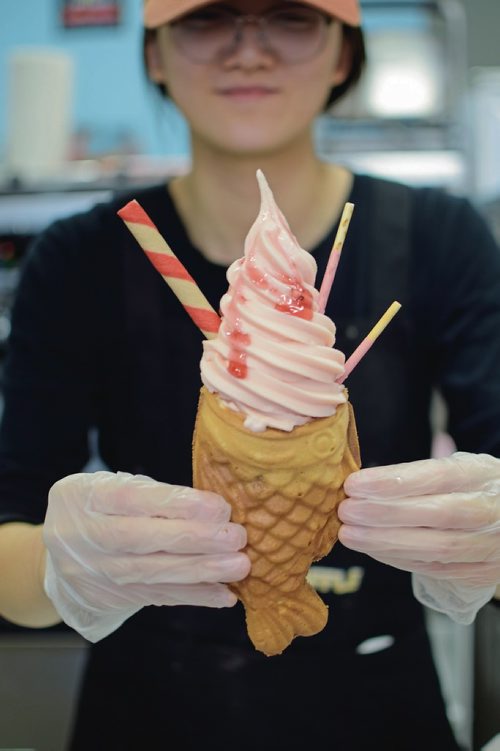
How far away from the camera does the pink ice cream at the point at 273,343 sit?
90 centimetres

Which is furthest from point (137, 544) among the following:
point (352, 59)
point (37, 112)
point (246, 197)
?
point (37, 112)

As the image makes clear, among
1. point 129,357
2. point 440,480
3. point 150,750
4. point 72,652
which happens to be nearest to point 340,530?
point 440,480

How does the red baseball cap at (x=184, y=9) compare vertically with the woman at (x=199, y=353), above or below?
above

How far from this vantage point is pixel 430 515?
0.99 meters

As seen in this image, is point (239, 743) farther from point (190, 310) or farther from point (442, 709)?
point (190, 310)

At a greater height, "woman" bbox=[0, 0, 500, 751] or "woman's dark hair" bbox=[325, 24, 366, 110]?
"woman's dark hair" bbox=[325, 24, 366, 110]

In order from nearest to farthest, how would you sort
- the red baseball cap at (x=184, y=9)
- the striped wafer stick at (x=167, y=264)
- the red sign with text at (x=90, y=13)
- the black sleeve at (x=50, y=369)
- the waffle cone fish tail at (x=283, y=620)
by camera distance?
the striped wafer stick at (x=167, y=264)
the waffle cone fish tail at (x=283, y=620)
the red baseball cap at (x=184, y=9)
the black sleeve at (x=50, y=369)
the red sign with text at (x=90, y=13)

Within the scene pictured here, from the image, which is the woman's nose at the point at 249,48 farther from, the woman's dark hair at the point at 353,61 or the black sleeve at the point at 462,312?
the black sleeve at the point at 462,312

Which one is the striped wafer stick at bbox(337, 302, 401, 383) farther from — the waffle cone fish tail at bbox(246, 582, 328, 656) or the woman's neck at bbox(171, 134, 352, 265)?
the woman's neck at bbox(171, 134, 352, 265)

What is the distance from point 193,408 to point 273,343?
45 cm

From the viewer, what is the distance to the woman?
51.8 inches

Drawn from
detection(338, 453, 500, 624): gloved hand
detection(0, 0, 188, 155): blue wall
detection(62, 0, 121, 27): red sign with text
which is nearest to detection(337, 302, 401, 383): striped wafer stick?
detection(338, 453, 500, 624): gloved hand

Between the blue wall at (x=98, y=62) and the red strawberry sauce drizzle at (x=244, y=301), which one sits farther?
the blue wall at (x=98, y=62)

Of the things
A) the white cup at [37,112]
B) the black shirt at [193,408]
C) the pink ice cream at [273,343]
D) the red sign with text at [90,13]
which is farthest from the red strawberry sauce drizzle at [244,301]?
the red sign with text at [90,13]
